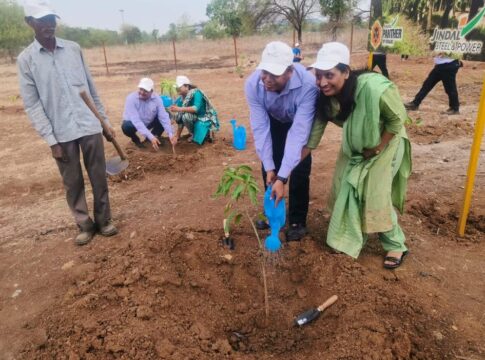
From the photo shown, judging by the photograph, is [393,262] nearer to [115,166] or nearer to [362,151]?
[362,151]

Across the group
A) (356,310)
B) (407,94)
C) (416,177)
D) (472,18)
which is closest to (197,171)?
(416,177)

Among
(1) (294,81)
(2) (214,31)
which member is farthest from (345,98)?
(2) (214,31)

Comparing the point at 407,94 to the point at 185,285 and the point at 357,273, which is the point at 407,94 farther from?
the point at 185,285

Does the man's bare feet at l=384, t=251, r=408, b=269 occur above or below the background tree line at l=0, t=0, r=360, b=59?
below

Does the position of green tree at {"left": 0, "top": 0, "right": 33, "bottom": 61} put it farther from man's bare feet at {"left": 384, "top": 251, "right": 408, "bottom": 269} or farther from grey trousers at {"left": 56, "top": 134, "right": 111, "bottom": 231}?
man's bare feet at {"left": 384, "top": 251, "right": 408, "bottom": 269}

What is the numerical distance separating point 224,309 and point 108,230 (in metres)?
1.30

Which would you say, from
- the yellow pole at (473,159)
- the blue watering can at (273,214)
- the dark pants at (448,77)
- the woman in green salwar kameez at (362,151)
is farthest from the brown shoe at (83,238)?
the dark pants at (448,77)

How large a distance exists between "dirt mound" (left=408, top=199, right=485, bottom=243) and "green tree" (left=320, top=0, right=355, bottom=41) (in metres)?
17.0

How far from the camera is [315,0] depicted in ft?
62.7

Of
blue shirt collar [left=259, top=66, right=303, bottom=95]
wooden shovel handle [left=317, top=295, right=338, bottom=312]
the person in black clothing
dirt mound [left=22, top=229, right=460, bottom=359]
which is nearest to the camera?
dirt mound [left=22, top=229, right=460, bottom=359]

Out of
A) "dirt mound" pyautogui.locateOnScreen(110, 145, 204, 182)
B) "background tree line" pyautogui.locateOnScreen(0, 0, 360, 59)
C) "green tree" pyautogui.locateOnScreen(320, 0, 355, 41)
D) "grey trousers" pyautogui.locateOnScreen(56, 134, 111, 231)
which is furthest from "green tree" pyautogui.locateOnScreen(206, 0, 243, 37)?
"grey trousers" pyautogui.locateOnScreen(56, 134, 111, 231)

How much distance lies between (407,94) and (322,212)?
5997 millimetres

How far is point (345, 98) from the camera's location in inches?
85.1

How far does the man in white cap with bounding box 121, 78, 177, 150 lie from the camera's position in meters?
4.65
